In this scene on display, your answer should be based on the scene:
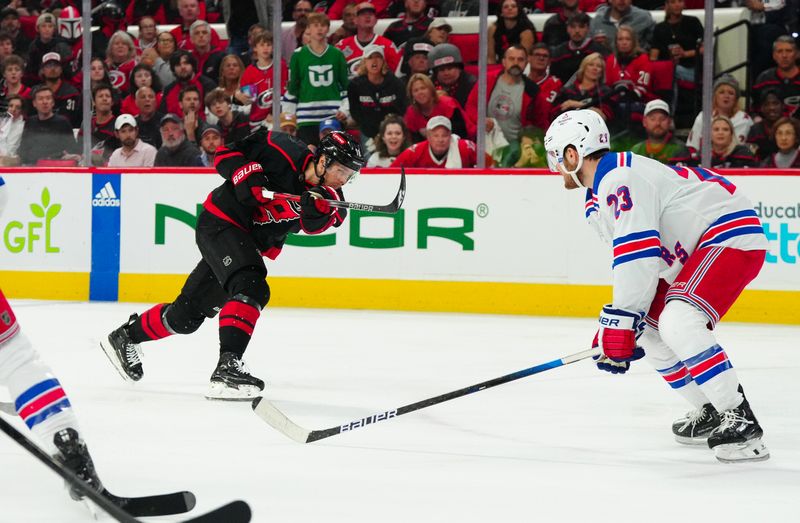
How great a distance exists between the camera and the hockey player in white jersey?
10.3 ft

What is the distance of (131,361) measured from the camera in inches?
177

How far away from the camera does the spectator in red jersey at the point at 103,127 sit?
7.65m

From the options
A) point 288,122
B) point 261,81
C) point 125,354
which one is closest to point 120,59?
point 261,81

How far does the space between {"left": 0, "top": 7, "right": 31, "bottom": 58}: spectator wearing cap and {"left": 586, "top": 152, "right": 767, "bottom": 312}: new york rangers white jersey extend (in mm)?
5633

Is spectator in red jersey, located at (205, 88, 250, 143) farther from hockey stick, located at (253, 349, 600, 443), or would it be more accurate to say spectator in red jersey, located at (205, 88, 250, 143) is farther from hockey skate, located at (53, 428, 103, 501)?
hockey skate, located at (53, 428, 103, 501)

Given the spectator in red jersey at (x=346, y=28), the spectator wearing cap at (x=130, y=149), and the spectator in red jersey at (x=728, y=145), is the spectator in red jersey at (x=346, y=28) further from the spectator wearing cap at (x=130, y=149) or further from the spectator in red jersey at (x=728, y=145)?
the spectator in red jersey at (x=728, y=145)

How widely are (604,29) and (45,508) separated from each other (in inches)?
201

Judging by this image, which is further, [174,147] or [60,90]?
[60,90]

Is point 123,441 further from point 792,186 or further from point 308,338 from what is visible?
point 792,186

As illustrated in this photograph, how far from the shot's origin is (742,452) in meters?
3.19

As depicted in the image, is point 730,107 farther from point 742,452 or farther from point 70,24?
point 70,24

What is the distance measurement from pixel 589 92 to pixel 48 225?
3.61 metres

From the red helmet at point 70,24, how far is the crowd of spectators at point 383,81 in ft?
0.04

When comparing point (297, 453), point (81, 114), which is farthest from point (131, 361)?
point (81, 114)
